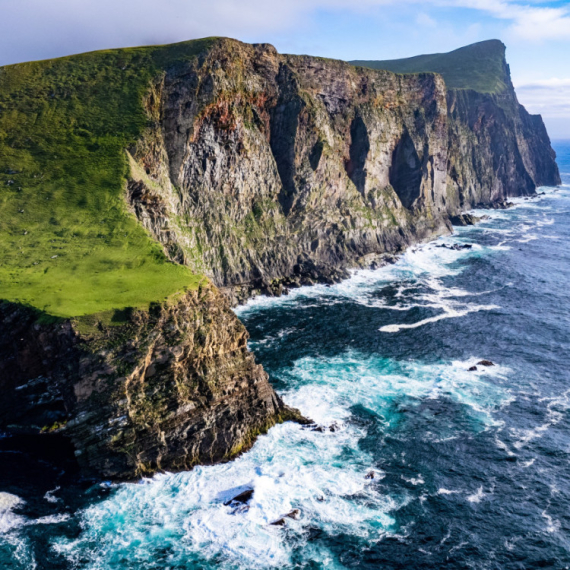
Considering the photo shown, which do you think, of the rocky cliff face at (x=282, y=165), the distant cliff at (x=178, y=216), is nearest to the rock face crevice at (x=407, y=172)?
the rocky cliff face at (x=282, y=165)

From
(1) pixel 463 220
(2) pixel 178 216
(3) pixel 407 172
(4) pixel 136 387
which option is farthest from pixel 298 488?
(1) pixel 463 220

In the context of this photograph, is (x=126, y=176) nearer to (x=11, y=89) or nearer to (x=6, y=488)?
(x=11, y=89)

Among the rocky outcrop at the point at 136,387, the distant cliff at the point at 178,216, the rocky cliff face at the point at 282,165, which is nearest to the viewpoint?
the rocky outcrop at the point at 136,387

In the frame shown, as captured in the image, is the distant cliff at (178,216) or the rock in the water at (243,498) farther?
the distant cliff at (178,216)

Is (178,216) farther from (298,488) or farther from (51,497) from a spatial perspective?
(298,488)

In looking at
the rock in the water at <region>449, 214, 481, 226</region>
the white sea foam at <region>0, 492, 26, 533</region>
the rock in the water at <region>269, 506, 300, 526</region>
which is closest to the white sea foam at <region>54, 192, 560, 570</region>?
the rock in the water at <region>269, 506, 300, 526</region>

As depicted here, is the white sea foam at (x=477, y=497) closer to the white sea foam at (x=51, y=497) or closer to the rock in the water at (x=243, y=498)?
the rock in the water at (x=243, y=498)

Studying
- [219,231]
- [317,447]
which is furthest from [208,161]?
[317,447]
